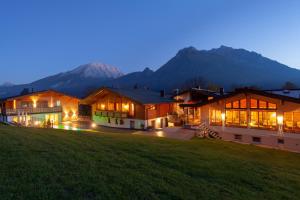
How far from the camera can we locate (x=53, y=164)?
7.61 m

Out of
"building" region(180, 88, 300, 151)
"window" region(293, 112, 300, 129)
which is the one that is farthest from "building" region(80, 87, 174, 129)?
"window" region(293, 112, 300, 129)

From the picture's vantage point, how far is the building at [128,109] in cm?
3102

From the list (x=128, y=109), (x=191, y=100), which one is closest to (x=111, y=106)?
(x=128, y=109)

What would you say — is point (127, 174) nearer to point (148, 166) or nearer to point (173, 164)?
point (148, 166)

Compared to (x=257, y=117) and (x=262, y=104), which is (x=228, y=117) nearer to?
(x=257, y=117)

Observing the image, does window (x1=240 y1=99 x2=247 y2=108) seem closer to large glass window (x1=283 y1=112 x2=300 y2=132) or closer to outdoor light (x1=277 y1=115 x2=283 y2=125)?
outdoor light (x1=277 y1=115 x2=283 y2=125)

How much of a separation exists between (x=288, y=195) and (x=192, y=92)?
93.4 feet

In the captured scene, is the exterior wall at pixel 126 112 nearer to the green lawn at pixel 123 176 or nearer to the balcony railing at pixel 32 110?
the balcony railing at pixel 32 110

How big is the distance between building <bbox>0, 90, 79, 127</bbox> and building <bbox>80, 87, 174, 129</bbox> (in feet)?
15.6

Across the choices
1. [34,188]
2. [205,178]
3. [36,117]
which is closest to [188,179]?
[205,178]

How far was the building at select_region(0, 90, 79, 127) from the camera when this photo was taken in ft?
106

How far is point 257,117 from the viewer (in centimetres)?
2172

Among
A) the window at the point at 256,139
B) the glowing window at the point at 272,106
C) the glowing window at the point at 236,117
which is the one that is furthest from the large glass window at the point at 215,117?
the glowing window at the point at 272,106

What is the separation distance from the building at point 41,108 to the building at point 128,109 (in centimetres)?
476
